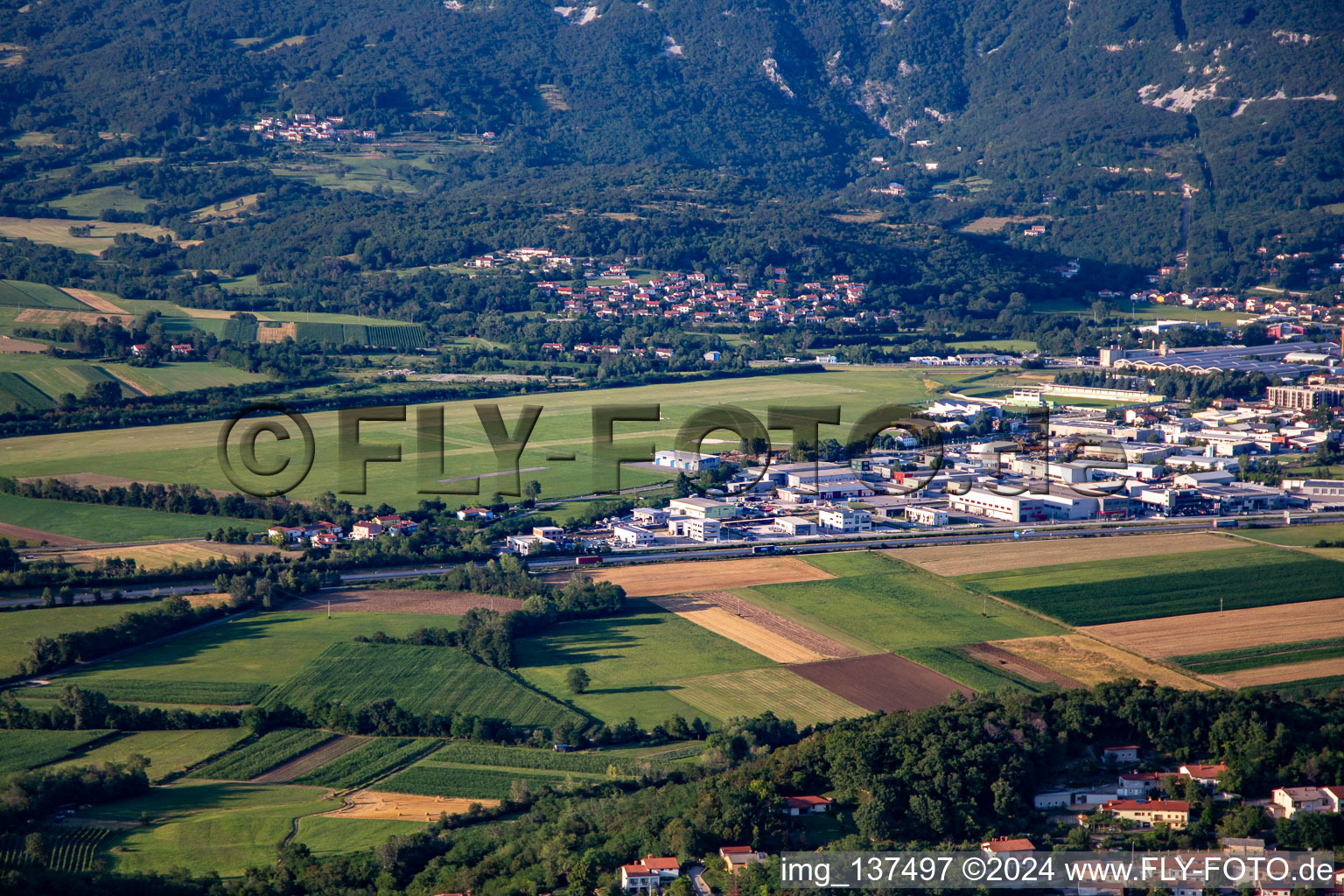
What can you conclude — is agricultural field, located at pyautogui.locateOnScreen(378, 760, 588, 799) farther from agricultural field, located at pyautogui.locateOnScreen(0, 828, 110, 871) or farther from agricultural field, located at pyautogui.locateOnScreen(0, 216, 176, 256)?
agricultural field, located at pyautogui.locateOnScreen(0, 216, 176, 256)

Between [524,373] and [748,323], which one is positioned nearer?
[524,373]

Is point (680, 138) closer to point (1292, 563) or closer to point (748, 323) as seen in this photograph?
point (748, 323)

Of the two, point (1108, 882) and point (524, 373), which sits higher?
point (524, 373)

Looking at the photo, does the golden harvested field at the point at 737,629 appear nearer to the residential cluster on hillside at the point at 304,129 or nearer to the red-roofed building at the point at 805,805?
the red-roofed building at the point at 805,805

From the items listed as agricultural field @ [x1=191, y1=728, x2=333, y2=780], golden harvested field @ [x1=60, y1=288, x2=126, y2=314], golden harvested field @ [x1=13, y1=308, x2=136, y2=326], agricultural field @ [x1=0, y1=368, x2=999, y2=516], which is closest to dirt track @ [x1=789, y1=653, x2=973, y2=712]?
agricultural field @ [x1=191, y1=728, x2=333, y2=780]

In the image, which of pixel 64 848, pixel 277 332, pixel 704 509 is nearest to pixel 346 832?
pixel 64 848

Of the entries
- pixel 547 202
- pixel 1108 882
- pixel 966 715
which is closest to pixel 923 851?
pixel 1108 882
